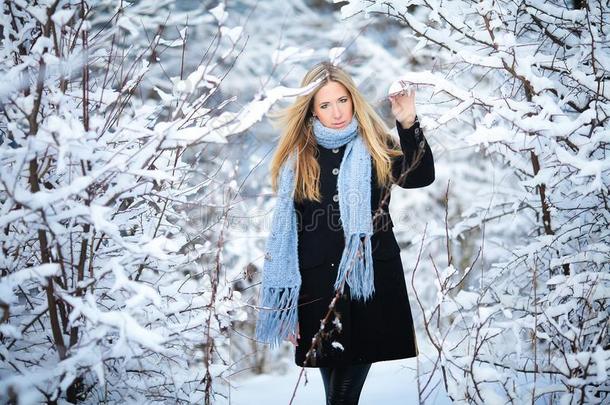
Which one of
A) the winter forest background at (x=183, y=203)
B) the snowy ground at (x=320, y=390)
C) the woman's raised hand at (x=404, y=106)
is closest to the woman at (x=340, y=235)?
the woman's raised hand at (x=404, y=106)

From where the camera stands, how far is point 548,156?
259 centimetres

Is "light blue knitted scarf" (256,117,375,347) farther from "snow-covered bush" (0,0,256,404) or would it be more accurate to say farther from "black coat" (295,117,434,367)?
"snow-covered bush" (0,0,256,404)

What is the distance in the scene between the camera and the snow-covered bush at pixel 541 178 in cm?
212

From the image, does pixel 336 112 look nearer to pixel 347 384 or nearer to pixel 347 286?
pixel 347 286

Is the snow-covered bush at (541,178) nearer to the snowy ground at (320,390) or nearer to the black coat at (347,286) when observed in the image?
the black coat at (347,286)

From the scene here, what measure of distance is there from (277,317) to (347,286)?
352 mm

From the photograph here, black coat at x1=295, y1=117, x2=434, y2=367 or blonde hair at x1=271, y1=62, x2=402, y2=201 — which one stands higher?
blonde hair at x1=271, y1=62, x2=402, y2=201

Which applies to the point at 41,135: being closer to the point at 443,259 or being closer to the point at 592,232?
the point at 592,232

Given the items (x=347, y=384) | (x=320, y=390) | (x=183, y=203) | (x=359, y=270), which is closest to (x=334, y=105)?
(x=359, y=270)

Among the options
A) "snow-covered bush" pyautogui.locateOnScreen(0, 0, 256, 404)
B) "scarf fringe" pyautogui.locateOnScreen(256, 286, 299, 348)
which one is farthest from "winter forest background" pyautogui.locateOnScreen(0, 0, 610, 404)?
"scarf fringe" pyautogui.locateOnScreen(256, 286, 299, 348)

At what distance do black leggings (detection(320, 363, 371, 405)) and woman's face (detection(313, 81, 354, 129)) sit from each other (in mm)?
1128

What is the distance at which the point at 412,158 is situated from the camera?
8.15 feet

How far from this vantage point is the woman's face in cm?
266

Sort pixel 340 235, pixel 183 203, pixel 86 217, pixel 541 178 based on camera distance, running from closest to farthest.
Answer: pixel 86 217 < pixel 183 203 < pixel 541 178 < pixel 340 235
